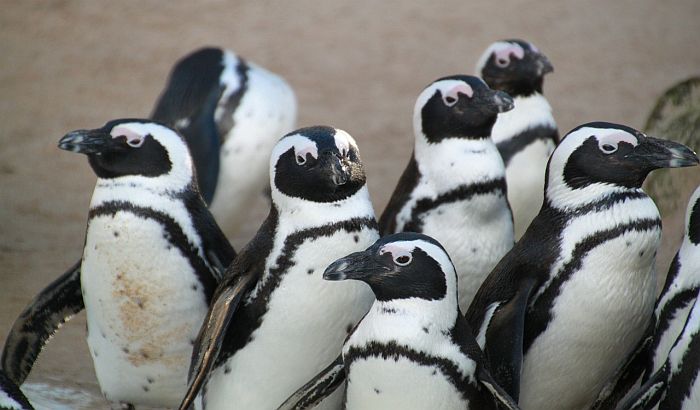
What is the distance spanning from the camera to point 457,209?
12.7 feet

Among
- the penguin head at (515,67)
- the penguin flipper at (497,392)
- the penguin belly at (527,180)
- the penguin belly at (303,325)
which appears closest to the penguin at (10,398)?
the penguin belly at (303,325)

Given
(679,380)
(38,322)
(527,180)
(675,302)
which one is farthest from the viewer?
(527,180)

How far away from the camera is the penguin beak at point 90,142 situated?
11.7 ft

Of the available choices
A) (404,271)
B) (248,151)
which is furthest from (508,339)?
(248,151)

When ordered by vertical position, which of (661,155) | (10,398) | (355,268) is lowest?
(10,398)

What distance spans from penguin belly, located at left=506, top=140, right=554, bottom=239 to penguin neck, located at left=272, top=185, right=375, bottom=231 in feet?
4.30

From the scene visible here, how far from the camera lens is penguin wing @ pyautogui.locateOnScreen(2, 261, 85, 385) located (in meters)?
3.79

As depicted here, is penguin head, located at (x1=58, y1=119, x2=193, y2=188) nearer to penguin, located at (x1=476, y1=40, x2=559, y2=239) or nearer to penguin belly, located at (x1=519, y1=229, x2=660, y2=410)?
penguin belly, located at (x1=519, y1=229, x2=660, y2=410)

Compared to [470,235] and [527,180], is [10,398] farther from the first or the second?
[527,180]

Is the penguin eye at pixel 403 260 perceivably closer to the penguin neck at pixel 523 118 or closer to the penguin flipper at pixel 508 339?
the penguin flipper at pixel 508 339

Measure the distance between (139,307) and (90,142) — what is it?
1.48ft

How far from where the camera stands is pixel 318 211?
3402 millimetres

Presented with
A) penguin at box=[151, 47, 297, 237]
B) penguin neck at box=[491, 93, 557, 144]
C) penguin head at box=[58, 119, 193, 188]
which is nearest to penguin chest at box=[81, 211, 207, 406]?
penguin head at box=[58, 119, 193, 188]

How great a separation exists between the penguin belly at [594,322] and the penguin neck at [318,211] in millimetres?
541
